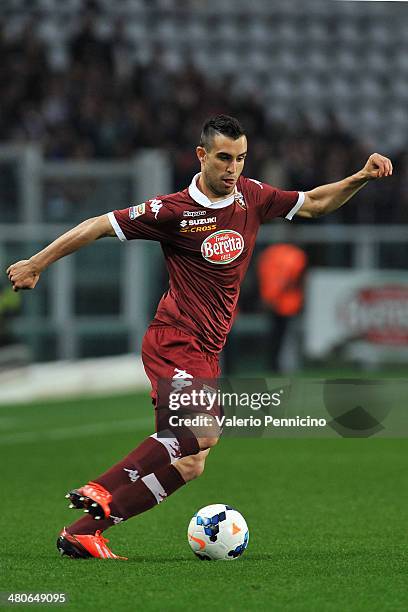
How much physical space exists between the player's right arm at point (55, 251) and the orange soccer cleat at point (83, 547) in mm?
1056

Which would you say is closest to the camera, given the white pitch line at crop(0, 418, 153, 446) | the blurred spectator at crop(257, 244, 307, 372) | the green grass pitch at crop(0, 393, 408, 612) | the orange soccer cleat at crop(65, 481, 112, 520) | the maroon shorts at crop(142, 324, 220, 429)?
the green grass pitch at crop(0, 393, 408, 612)

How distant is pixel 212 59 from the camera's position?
2109 cm

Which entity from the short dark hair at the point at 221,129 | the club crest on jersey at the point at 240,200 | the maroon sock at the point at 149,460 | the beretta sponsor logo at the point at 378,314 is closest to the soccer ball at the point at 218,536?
the maroon sock at the point at 149,460

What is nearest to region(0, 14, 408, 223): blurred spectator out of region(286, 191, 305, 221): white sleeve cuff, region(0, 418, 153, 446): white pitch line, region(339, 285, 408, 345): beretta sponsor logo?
region(339, 285, 408, 345): beretta sponsor logo

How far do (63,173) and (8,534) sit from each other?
9.20m

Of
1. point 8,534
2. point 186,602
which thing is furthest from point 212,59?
point 186,602

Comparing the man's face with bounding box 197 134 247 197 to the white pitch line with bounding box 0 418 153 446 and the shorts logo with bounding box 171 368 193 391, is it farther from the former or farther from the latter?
the white pitch line with bounding box 0 418 153 446

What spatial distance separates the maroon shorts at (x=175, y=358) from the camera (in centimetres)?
506

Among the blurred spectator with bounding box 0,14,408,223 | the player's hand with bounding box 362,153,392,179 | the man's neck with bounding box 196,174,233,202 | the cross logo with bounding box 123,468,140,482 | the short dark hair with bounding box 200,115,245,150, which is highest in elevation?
the blurred spectator with bounding box 0,14,408,223

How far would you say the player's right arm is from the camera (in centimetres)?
485

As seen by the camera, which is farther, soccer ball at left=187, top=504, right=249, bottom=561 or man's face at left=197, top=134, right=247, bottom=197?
soccer ball at left=187, top=504, right=249, bottom=561

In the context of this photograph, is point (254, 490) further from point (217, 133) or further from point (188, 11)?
point (188, 11)

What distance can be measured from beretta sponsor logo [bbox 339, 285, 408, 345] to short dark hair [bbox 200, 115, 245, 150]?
11198mm

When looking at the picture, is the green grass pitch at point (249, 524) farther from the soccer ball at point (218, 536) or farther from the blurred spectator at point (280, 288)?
the blurred spectator at point (280, 288)
